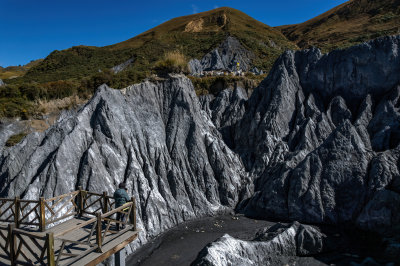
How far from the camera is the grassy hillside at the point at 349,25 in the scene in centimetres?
5944

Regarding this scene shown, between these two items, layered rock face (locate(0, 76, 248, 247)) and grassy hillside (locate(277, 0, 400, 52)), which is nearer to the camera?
layered rock face (locate(0, 76, 248, 247))

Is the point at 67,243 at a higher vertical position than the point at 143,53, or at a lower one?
lower

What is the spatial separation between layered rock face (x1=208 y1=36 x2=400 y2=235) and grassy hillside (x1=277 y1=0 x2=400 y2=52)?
105ft

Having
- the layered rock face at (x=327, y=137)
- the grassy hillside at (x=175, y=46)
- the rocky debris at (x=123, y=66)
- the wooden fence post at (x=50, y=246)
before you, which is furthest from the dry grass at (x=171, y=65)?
the rocky debris at (x=123, y=66)

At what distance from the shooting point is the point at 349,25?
2913 inches

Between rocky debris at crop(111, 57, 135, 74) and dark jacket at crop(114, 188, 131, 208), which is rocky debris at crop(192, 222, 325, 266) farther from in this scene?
rocky debris at crop(111, 57, 135, 74)

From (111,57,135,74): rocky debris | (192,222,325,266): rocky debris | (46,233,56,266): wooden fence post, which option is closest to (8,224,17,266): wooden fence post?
(46,233,56,266): wooden fence post

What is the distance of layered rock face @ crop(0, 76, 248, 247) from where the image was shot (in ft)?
48.6

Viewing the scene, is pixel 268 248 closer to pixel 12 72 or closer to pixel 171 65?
pixel 171 65

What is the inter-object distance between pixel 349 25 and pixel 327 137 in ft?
228

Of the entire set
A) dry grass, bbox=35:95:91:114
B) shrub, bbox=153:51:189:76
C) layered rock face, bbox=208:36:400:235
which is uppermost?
shrub, bbox=153:51:189:76

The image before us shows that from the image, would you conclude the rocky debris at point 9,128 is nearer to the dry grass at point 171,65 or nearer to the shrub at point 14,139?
the shrub at point 14,139

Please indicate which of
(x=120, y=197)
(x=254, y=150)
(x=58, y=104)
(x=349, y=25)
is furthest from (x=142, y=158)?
(x=349, y=25)

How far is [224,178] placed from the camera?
68.8 ft
